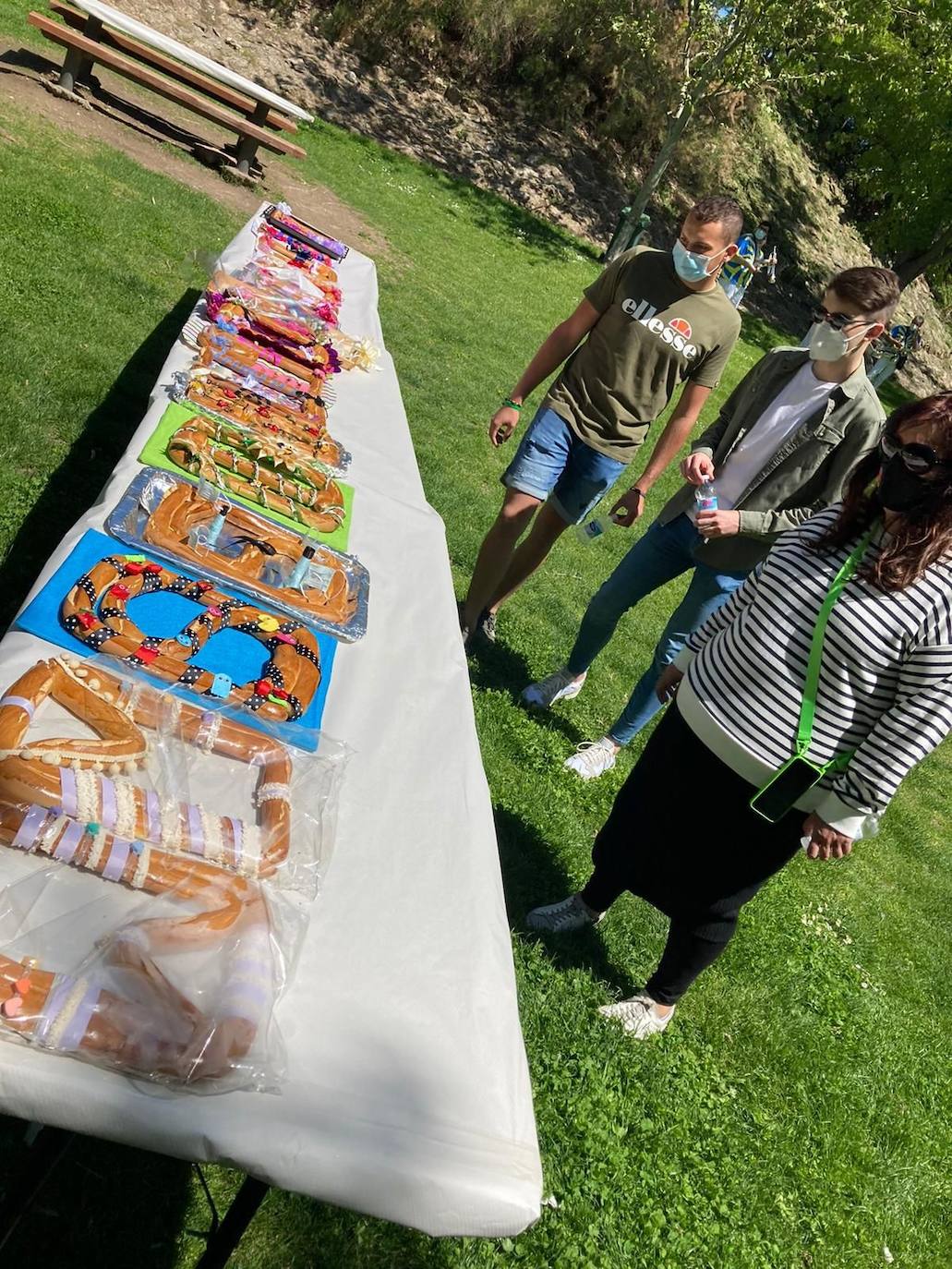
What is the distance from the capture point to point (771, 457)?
286 cm

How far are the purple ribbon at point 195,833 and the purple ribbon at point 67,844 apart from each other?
176 millimetres

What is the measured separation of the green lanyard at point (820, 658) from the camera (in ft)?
6.28

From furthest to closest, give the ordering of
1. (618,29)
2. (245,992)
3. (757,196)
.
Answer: (757,196)
(618,29)
(245,992)

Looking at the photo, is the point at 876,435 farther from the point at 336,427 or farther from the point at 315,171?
the point at 315,171

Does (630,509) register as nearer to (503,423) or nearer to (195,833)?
(503,423)

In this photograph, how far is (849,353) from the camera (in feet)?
8.64

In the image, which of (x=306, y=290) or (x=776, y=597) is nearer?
(x=776, y=597)

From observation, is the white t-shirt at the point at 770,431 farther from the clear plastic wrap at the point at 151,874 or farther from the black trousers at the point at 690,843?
the clear plastic wrap at the point at 151,874

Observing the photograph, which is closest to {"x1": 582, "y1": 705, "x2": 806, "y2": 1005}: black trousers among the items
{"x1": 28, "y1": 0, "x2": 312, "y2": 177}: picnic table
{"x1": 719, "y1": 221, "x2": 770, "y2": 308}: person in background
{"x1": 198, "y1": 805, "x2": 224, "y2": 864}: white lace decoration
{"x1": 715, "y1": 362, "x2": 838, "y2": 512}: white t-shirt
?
{"x1": 715, "y1": 362, "x2": 838, "y2": 512}: white t-shirt

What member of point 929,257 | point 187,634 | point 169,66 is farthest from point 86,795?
point 929,257

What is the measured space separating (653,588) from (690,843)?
4.50ft

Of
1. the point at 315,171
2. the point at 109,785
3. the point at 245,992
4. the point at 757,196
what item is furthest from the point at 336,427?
the point at 757,196

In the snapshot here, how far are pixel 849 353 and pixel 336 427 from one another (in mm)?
1809

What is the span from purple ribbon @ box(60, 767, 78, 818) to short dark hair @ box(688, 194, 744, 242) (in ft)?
8.75
